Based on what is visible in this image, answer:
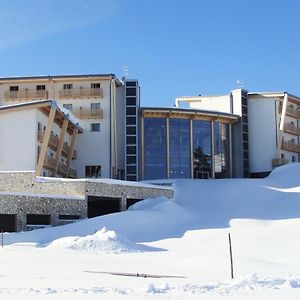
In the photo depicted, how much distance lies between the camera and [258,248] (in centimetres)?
2469

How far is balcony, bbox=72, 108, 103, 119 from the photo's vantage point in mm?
51031

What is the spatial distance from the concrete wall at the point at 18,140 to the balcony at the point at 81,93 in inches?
483

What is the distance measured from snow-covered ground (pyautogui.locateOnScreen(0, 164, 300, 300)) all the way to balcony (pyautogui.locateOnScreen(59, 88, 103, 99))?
1347 centimetres

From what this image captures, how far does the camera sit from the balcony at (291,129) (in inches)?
2356

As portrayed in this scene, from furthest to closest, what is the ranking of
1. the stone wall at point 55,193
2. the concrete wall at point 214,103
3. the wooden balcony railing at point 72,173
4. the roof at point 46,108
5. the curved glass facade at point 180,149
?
the concrete wall at point 214,103, the curved glass facade at point 180,149, the wooden balcony railing at point 72,173, the roof at point 46,108, the stone wall at point 55,193

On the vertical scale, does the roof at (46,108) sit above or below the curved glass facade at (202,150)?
above

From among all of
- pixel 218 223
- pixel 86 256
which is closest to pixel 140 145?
pixel 218 223

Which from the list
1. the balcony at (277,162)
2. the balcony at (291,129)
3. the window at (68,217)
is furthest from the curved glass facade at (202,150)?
the window at (68,217)

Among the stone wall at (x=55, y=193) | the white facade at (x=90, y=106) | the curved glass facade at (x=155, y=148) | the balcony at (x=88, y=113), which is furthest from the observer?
the curved glass facade at (x=155, y=148)

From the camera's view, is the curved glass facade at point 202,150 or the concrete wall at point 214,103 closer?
the curved glass facade at point 202,150

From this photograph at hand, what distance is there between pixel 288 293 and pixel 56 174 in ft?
111

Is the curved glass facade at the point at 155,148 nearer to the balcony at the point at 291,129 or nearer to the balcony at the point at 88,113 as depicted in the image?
the balcony at the point at 88,113

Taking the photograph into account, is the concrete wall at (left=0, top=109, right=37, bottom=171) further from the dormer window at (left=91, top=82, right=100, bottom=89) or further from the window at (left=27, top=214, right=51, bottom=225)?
the dormer window at (left=91, top=82, right=100, bottom=89)

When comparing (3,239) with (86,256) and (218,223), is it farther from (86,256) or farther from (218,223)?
(218,223)
